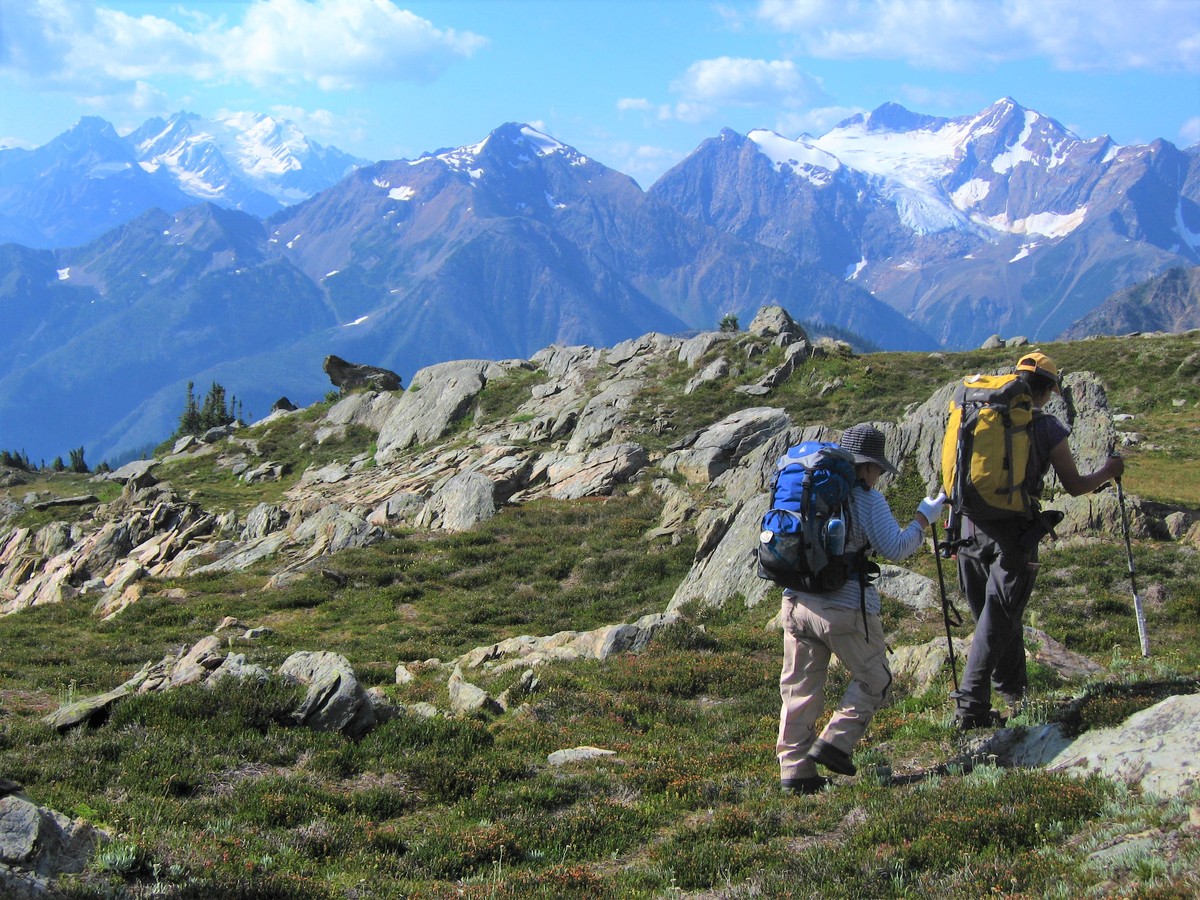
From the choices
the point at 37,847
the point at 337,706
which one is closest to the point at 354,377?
the point at 337,706

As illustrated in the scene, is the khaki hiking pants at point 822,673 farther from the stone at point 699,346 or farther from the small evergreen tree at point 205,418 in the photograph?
the small evergreen tree at point 205,418

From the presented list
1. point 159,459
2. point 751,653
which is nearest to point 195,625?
point 751,653

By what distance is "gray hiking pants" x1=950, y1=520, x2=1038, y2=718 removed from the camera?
9180 millimetres

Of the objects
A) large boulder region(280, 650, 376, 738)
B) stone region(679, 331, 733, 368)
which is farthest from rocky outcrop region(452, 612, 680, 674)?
stone region(679, 331, 733, 368)

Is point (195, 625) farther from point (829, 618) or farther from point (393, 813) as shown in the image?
point (829, 618)

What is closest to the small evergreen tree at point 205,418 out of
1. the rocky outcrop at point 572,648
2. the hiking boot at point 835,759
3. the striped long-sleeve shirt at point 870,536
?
the rocky outcrop at point 572,648

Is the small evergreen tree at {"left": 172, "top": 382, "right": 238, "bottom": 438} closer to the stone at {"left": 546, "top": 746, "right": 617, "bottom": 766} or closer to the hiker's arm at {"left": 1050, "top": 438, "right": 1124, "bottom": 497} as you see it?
the stone at {"left": 546, "top": 746, "right": 617, "bottom": 766}

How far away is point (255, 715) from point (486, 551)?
17305 millimetres

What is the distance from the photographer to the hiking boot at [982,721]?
966 centimetres

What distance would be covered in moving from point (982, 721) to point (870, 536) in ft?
9.82

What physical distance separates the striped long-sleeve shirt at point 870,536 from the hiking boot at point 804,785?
6.15 ft

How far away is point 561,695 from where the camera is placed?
13.3 m

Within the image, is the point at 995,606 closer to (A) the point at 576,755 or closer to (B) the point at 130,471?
(A) the point at 576,755

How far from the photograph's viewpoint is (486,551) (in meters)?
28.5
